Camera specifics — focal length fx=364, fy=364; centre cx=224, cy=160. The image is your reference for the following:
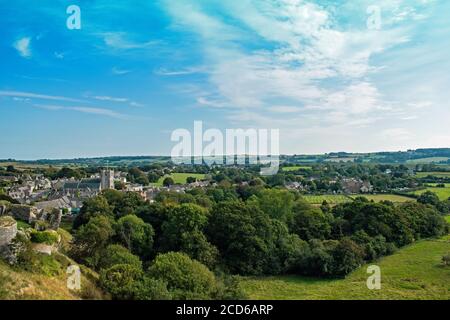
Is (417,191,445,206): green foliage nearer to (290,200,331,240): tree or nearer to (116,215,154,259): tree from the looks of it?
(290,200,331,240): tree

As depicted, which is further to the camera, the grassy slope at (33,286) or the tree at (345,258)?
the tree at (345,258)

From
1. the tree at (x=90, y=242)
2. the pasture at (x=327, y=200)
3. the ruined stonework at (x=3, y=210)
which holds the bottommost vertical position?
the pasture at (x=327, y=200)

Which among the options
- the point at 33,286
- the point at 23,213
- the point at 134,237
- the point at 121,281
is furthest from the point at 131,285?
the point at 23,213

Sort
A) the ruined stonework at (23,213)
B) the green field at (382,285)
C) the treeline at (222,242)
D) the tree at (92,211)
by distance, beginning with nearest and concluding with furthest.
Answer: the treeline at (222,242)
the green field at (382,285)
the ruined stonework at (23,213)
the tree at (92,211)

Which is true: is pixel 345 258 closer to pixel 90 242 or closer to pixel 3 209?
pixel 90 242

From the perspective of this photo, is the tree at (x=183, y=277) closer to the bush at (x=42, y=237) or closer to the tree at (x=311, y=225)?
the bush at (x=42, y=237)

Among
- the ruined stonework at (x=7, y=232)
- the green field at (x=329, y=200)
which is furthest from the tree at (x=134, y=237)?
the green field at (x=329, y=200)

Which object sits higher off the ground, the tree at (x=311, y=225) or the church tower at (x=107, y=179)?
the church tower at (x=107, y=179)
